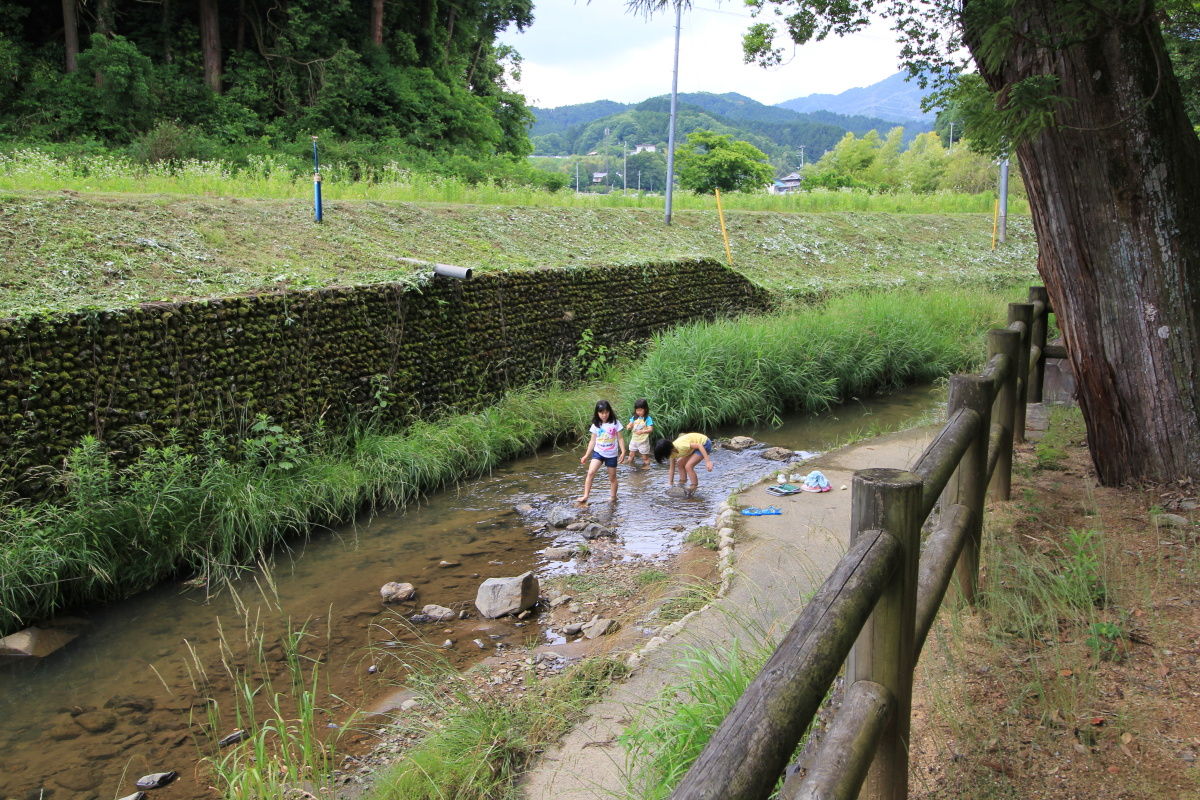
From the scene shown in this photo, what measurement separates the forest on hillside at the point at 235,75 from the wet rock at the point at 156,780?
62.6 feet

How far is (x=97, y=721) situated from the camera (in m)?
5.08

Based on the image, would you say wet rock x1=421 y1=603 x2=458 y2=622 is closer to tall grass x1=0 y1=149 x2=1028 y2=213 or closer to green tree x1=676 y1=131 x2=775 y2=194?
tall grass x1=0 y1=149 x2=1028 y2=213

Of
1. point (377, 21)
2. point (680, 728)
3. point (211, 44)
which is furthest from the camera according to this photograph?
point (377, 21)

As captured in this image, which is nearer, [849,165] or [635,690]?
[635,690]

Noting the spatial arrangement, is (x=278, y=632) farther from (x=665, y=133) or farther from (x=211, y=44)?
(x=665, y=133)

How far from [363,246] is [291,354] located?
12.0ft

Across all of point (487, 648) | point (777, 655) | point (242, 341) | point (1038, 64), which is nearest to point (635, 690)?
point (487, 648)

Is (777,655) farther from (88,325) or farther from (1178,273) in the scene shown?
(88,325)

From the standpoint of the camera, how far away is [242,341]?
8320mm

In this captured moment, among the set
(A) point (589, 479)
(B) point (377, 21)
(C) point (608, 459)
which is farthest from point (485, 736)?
(B) point (377, 21)

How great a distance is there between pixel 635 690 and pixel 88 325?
5585mm

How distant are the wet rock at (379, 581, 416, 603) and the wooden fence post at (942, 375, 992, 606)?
405 cm

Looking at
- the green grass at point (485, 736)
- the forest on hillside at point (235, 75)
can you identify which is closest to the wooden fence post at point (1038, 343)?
the green grass at point (485, 736)

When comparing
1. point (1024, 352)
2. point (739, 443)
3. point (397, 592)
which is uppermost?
point (1024, 352)
